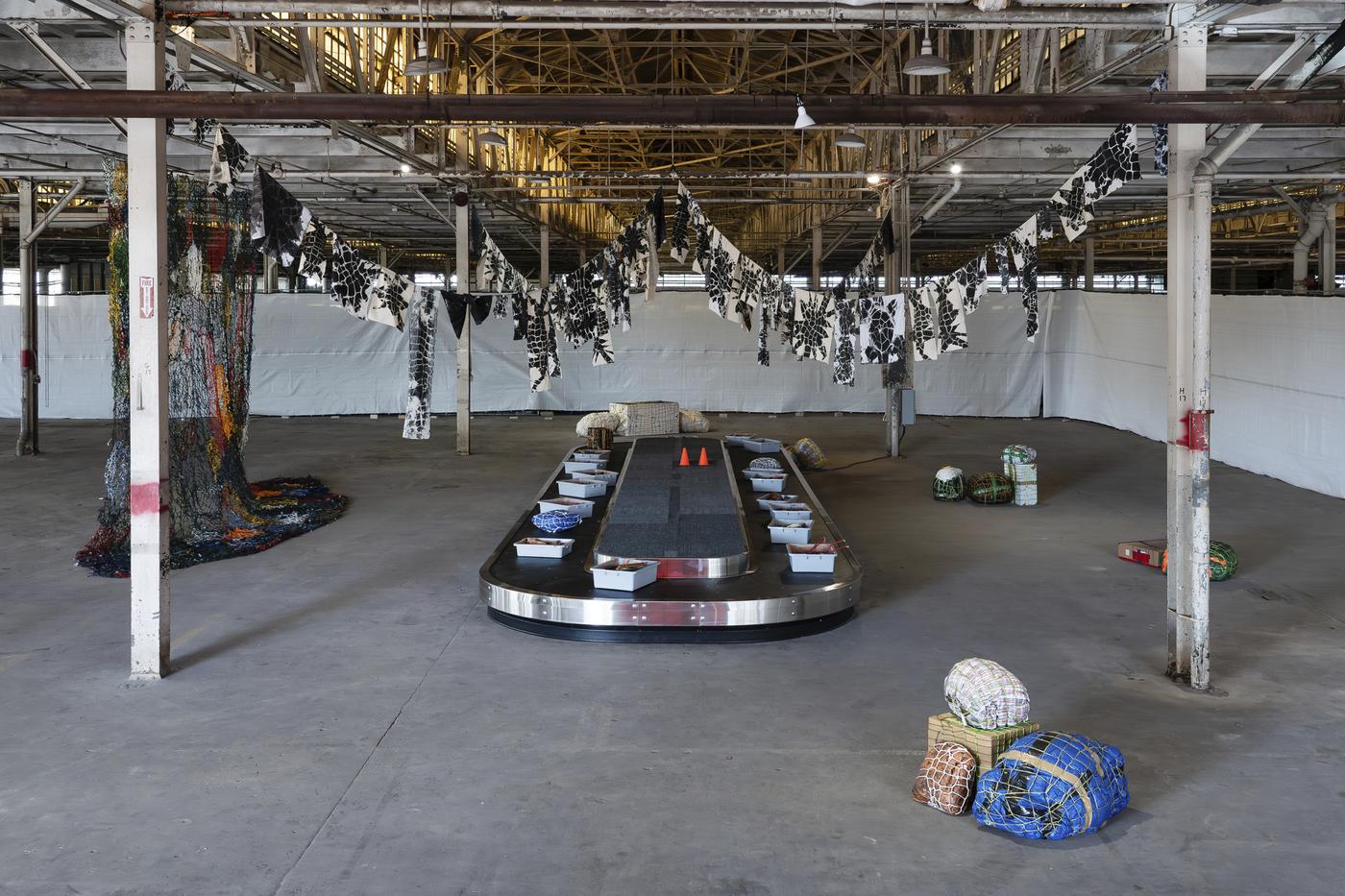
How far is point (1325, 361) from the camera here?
14.8m

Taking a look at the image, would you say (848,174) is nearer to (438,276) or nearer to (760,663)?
(760,663)

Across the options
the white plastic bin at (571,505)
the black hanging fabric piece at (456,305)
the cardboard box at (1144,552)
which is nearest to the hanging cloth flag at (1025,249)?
the cardboard box at (1144,552)

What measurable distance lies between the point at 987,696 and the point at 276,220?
20.7 ft

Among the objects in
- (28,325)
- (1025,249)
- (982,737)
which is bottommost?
(982,737)

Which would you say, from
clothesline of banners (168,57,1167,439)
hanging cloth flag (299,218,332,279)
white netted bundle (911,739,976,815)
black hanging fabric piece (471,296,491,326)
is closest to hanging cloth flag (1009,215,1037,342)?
clothesline of banners (168,57,1167,439)

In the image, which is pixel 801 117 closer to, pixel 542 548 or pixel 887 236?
pixel 542 548

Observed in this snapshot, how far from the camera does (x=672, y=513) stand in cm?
1074

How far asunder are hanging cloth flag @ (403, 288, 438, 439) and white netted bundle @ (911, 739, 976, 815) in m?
8.35

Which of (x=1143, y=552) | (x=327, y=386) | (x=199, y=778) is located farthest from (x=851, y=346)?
(x=327, y=386)

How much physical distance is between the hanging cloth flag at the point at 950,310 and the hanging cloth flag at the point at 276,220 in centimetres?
667

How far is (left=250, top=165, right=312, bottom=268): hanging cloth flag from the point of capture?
873cm

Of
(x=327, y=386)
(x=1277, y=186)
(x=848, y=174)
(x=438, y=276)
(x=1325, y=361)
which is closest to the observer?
(x=1325, y=361)

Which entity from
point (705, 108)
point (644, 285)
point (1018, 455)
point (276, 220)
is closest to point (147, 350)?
point (276, 220)

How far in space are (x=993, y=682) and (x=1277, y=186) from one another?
16687 millimetres
